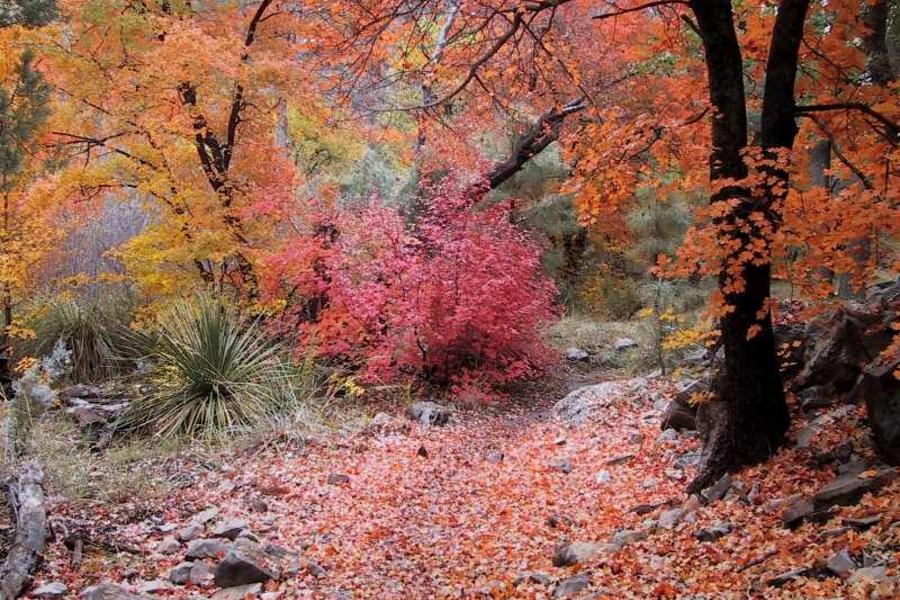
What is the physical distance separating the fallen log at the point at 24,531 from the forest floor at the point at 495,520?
14 centimetres

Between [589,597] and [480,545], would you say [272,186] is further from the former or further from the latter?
[589,597]

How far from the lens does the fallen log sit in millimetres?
4402

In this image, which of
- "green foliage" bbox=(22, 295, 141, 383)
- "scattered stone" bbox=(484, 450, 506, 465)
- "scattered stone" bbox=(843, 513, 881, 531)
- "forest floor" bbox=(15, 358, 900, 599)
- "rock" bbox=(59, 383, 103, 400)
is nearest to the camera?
"scattered stone" bbox=(843, 513, 881, 531)

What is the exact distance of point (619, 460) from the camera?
23.8 feet

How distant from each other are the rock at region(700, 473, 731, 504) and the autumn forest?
0.10 feet

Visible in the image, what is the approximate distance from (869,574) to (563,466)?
4166mm

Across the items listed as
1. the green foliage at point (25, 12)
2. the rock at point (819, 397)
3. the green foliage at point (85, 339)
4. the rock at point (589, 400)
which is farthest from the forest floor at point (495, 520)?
the green foliage at point (25, 12)

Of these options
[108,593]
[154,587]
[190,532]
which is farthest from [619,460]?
[108,593]

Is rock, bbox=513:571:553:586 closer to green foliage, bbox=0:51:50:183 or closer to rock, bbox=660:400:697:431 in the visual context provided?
rock, bbox=660:400:697:431

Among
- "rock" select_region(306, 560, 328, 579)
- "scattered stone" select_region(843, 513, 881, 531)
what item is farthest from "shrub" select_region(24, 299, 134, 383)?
"scattered stone" select_region(843, 513, 881, 531)

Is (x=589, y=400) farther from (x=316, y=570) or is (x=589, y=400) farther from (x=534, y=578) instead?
(x=316, y=570)

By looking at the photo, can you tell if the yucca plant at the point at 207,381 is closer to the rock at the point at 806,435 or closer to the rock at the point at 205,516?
the rock at the point at 205,516

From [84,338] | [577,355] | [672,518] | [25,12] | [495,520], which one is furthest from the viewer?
[577,355]

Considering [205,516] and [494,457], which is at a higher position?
[494,457]
